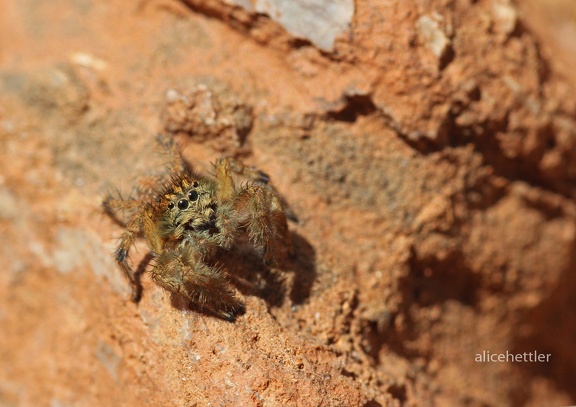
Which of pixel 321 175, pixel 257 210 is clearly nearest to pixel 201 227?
pixel 257 210

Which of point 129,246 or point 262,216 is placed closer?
point 262,216

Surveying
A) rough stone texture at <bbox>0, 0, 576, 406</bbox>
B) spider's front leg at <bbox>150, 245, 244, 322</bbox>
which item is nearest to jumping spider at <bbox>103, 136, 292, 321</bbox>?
spider's front leg at <bbox>150, 245, 244, 322</bbox>

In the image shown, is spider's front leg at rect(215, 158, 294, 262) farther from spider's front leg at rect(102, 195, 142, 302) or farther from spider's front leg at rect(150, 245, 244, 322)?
spider's front leg at rect(102, 195, 142, 302)

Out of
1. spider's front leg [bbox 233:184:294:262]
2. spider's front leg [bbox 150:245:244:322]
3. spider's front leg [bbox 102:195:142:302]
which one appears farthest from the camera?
spider's front leg [bbox 102:195:142:302]

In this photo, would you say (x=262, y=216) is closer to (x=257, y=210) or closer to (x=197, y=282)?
(x=257, y=210)

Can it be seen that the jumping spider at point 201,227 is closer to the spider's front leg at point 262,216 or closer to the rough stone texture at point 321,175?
the spider's front leg at point 262,216

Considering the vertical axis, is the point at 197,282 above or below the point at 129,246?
above

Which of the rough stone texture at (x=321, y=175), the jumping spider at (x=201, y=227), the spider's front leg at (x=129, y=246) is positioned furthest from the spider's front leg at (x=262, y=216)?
the spider's front leg at (x=129, y=246)

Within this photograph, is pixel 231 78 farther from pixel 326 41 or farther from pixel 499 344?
pixel 499 344

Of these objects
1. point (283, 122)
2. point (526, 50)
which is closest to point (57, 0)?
point (283, 122)
